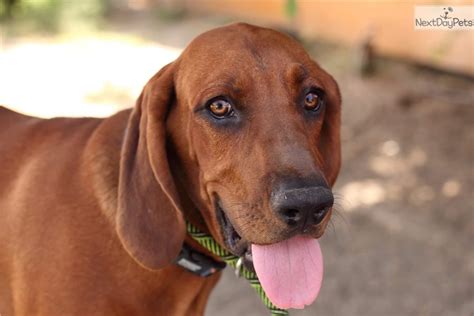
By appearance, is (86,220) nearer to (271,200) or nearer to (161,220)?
(161,220)

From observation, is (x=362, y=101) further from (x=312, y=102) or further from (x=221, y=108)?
(x=221, y=108)

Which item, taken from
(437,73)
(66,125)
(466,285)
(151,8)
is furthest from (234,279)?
(151,8)

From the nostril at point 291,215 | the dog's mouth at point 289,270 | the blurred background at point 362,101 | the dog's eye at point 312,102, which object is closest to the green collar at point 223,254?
the dog's mouth at point 289,270

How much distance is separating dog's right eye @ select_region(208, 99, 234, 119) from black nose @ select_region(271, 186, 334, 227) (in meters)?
0.48

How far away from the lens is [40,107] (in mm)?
9695

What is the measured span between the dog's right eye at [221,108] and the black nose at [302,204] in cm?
48

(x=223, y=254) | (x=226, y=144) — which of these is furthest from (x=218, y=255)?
(x=226, y=144)

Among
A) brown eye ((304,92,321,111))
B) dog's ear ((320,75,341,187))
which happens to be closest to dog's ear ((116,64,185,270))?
brown eye ((304,92,321,111))

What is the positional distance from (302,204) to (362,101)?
5936mm

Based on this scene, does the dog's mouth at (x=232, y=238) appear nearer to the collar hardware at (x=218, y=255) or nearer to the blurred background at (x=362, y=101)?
the collar hardware at (x=218, y=255)

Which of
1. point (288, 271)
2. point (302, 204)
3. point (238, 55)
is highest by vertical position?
point (238, 55)

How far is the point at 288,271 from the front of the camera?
3355 mm

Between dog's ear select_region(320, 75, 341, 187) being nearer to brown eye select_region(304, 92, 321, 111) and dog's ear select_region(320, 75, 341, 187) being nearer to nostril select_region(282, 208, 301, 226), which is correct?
brown eye select_region(304, 92, 321, 111)

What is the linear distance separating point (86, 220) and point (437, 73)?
20.3 ft
